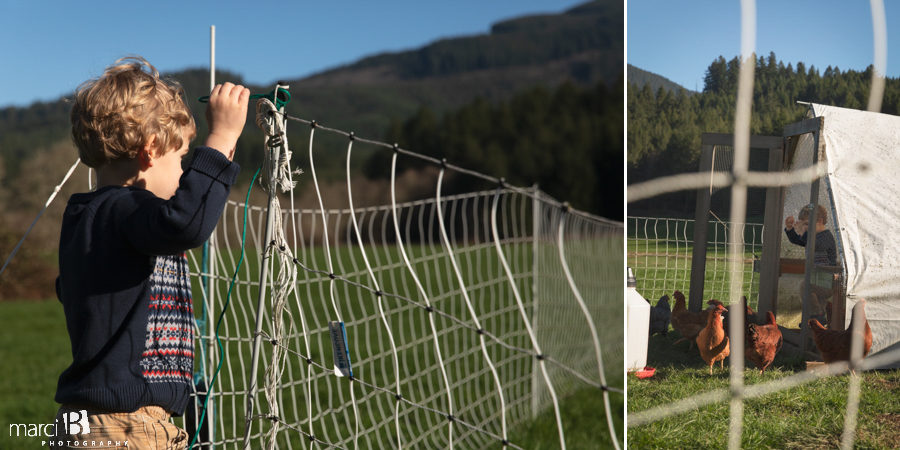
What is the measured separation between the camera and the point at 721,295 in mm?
1388

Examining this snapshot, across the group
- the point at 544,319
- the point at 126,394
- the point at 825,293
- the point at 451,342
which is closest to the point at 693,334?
the point at 825,293

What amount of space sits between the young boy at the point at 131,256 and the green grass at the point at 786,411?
935 millimetres

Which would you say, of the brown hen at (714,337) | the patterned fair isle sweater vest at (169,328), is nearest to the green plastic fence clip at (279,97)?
the patterned fair isle sweater vest at (169,328)

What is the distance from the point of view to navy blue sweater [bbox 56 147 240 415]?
3.82ft

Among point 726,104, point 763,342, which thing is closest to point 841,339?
point 763,342

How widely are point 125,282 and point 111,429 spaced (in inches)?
10.2

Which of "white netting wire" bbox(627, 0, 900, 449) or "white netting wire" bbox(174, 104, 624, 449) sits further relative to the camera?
"white netting wire" bbox(174, 104, 624, 449)

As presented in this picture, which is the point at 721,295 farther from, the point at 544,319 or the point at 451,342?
the point at 451,342

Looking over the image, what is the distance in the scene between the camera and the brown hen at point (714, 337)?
4.51 feet

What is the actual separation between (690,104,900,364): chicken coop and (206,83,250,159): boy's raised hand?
894 mm

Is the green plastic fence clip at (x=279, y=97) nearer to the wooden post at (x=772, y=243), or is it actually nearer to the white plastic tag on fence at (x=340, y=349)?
the white plastic tag on fence at (x=340, y=349)

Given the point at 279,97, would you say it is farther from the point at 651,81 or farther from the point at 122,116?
the point at 651,81

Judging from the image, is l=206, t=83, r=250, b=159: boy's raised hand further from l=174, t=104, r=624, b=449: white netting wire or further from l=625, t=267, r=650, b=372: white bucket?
l=625, t=267, r=650, b=372: white bucket

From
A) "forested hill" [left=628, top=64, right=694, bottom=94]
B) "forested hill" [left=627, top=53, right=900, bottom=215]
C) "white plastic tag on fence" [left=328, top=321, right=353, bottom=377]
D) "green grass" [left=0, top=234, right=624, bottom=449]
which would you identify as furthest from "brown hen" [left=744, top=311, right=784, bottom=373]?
"white plastic tag on fence" [left=328, top=321, right=353, bottom=377]
